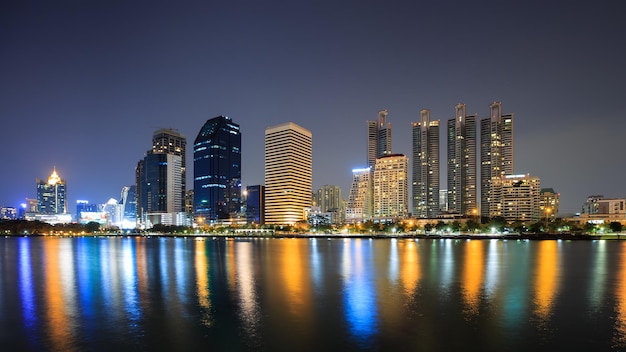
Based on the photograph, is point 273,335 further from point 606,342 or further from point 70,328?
point 606,342

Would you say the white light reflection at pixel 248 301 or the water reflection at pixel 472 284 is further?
the water reflection at pixel 472 284

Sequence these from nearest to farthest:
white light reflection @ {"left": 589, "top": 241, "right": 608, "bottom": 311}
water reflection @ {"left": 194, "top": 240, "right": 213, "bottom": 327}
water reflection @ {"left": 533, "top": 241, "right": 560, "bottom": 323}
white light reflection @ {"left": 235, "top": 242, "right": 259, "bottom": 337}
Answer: white light reflection @ {"left": 235, "top": 242, "right": 259, "bottom": 337}
water reflection @ {"left": 194, "top": 240, "right": 213, "bottom": 327}
water reflection @ {"left": 533, "top": 241, "right": 560, "bottom": 323}
white light reflection @ {"left": 589, "top": 241, "right": 608, "bottom": 311}

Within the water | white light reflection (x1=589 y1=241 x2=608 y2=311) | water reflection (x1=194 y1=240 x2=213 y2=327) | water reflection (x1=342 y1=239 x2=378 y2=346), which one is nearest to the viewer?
the water

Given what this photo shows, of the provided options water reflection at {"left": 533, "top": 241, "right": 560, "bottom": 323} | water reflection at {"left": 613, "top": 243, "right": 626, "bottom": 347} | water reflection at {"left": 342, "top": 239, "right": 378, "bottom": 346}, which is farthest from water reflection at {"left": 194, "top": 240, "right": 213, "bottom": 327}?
water reflection at {"left": 613, "top": 243, "right": 626, "bottom": 347}

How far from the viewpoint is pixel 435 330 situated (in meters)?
24.1

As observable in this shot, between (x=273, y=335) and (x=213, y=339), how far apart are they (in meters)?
3.34

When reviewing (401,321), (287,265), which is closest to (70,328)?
(401,321)

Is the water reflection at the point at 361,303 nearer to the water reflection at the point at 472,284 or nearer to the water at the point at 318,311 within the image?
the water at the point at 318,311

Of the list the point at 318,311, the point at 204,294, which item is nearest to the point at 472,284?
the point at 318,311

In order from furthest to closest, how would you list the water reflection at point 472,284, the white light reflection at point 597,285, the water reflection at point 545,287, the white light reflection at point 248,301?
the white light reflection at point 597,285 → the water reflection at point 472,284 → the water reflection at point 545,287 → the white light reflection at point 248,301

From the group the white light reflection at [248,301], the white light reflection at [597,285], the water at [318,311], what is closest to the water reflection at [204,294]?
the water at [318,311]

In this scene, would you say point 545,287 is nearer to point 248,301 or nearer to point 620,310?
point 620,310

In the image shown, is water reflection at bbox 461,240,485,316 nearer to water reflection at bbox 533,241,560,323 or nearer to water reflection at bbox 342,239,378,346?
water reflection at bbox 533,241,560,323

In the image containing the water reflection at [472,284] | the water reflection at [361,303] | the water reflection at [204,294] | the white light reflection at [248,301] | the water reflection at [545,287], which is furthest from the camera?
the water reflection at [472,284]
